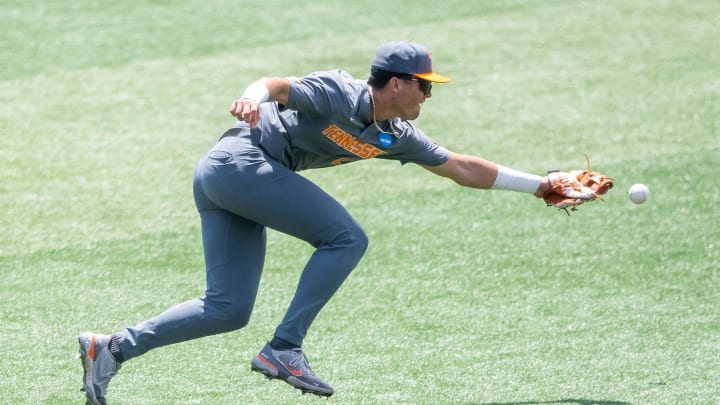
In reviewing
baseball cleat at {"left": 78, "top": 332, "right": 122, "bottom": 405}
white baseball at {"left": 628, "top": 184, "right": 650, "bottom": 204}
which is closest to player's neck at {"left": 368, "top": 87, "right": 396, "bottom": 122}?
baseball cleat at {"left": 78, "top": 332, "right": 122, "bottom": 405}

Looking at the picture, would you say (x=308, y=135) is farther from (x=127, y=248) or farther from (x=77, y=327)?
(x=127, y=248)

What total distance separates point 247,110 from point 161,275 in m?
3.38

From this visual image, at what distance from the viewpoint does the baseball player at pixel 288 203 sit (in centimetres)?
571

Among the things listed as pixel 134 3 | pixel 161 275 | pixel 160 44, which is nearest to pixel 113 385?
pixel 161 275

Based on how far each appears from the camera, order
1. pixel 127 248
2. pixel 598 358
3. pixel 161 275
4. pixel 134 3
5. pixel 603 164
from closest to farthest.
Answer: pixel 598 358 < pixel 161 275 < pixel 127 248 < pixel 603 164 < pixel 134 3

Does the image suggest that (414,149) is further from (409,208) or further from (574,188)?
(409,208)

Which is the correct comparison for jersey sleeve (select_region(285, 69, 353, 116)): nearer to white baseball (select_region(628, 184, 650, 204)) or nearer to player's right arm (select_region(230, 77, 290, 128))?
player's right arm (select_region(230, 77, 290, 128))

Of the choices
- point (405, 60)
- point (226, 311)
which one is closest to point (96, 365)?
point (226, 311)

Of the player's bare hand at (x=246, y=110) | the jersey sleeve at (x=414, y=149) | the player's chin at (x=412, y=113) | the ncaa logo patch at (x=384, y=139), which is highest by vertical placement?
the player's bare hand at (x=246, y=110)

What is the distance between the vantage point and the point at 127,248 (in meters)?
8.84

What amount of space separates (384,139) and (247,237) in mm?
874

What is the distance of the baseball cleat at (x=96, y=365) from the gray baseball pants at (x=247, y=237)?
103mm

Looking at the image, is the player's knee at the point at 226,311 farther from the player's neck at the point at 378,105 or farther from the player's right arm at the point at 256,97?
the player's neck at the point at 378,105

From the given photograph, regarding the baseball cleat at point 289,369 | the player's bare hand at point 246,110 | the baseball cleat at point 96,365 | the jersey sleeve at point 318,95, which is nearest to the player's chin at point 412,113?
the jersey sleeve at point 318,95
